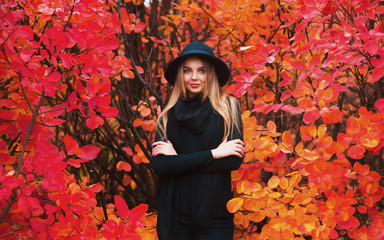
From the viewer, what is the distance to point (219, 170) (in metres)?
2.34

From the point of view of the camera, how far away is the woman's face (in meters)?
2.53

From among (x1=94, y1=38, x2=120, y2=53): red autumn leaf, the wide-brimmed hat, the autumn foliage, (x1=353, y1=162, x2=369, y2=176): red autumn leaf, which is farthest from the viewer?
the wide-brimmed hat

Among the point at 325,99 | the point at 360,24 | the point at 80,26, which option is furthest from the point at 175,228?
the point at 360,24

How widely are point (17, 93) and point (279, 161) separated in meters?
1.69

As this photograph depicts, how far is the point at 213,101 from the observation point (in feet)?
8.23

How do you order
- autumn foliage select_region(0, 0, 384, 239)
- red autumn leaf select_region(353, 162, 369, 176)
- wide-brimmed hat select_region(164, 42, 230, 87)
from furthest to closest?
wide-brimmed hat select_region(164, 42, 230, 87), red autumn leaf select_region(353, 162, 369, 176), autumn foliage select_region(0, 0, 384, 239)

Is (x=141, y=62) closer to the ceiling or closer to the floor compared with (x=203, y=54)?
closer to the floor

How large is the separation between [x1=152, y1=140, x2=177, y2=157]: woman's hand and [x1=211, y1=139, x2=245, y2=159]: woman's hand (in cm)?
25

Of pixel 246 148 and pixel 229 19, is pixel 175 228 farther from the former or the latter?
pixel 229 19

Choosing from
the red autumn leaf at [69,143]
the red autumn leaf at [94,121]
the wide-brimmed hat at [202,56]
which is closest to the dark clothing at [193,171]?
the wide-brimmed hat at [202,56]

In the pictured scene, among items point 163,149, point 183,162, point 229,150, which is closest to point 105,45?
point 163,149

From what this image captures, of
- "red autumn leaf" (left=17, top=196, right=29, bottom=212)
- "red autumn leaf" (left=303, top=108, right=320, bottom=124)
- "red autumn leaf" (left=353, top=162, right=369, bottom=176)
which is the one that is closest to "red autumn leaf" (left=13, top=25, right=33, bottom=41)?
"red autumn leaf" (left=17, top=196, right=29, bottom=212)

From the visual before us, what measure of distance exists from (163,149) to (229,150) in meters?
0.37

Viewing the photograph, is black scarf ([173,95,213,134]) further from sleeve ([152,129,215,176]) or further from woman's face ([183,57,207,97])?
sleeve ([152,129,215,176])
